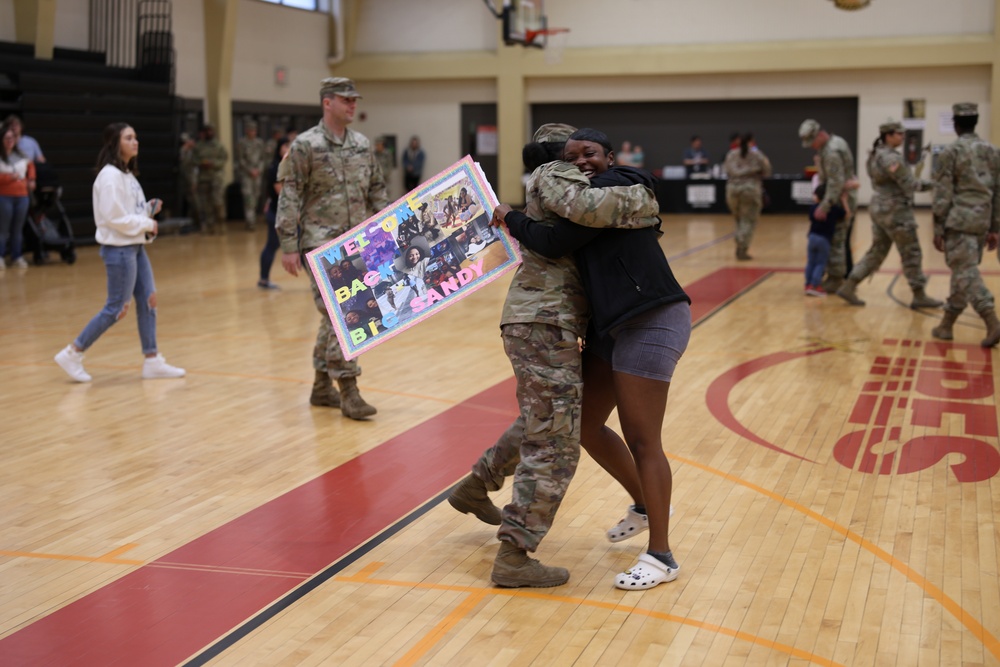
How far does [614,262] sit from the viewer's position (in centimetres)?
382

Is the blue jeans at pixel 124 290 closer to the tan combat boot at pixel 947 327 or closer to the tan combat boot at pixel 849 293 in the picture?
the tan combat boot at pixel 947 327

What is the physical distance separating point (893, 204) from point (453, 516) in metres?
6.59

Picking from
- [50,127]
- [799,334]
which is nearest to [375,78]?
[50,127]

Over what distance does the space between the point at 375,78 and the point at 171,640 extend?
2373 centimetres

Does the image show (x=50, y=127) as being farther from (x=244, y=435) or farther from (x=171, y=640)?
(x=171, y=640)

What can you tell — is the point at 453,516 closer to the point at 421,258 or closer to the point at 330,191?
the point at 421,258

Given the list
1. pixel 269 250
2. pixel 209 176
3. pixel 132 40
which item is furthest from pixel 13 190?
pixel 132 40

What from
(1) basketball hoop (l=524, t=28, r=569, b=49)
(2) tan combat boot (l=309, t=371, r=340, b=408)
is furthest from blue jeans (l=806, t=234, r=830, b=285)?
(1) basketball hoop (l=524, t=28, r=569, b=49)

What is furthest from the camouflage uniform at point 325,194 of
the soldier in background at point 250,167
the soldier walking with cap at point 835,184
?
the soldier in background at point 250,167

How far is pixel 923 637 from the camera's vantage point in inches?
141

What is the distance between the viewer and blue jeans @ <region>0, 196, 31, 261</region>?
1418 cm

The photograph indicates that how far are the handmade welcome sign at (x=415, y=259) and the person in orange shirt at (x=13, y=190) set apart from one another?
1074 centimetres

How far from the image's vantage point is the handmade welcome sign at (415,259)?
4277 millimetres

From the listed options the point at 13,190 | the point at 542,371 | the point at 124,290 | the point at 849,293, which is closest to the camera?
the point at 542,371
